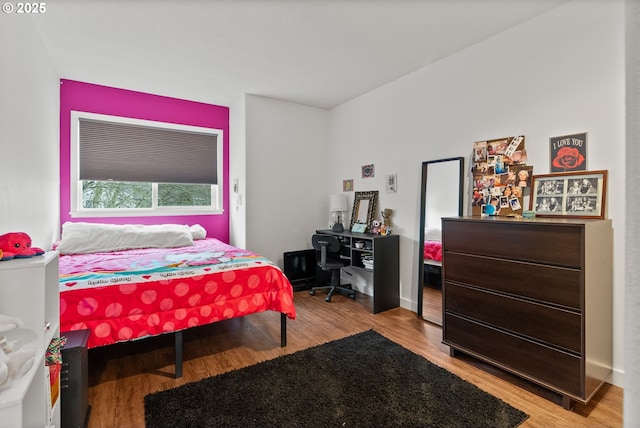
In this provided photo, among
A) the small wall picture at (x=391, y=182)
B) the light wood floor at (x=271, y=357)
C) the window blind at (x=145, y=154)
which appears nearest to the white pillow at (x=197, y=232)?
the window blind at (x=145, y=154)

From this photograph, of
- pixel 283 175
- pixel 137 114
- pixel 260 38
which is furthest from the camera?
pixel 283 175

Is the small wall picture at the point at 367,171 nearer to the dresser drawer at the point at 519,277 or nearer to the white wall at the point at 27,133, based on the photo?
the dresser drawer at the point at 519,277

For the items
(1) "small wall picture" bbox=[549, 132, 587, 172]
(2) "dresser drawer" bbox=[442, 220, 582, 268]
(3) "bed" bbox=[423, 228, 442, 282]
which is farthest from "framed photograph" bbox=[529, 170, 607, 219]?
(3) "bed" bbox=[423, 228, 442, 282]

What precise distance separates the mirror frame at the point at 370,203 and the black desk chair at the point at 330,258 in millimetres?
491

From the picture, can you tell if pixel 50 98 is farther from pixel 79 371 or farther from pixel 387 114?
pixel 387 114

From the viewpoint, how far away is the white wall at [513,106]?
82.6 inches

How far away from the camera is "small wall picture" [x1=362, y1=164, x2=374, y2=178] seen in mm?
4059

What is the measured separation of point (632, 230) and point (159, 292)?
7.93 feet

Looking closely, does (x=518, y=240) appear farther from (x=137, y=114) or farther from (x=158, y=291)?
(x=137, y=114)

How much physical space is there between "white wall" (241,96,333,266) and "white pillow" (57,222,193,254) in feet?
3.01

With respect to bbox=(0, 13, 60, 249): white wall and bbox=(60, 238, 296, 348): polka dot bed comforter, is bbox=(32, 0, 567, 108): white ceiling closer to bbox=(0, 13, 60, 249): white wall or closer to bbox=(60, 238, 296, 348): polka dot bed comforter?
bbox=(0, 13, 60, 249): white wall

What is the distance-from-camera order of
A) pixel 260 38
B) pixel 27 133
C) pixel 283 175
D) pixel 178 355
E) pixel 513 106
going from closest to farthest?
pixel 178 355
pixel 27 133
pixel 513 106
pixel 260 38
pixel 283 175

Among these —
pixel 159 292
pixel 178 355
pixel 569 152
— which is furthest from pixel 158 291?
pixel 569 152

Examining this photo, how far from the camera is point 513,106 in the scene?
2.62 m
